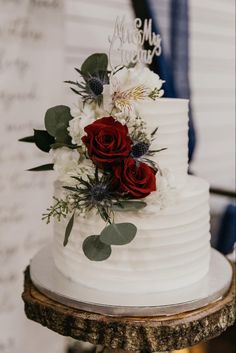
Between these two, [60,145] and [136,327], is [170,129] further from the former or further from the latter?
[136,327]

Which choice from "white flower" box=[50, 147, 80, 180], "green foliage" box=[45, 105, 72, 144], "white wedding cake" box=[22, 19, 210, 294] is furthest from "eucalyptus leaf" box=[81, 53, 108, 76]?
"white flower" box=[50, 147, 80, 180]

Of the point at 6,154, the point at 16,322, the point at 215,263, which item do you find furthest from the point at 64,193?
the point at 16,322

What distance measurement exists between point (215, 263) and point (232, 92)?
955 mm

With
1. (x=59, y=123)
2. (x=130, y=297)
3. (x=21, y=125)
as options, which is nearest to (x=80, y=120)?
(x=59, y=123)

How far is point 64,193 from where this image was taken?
1.34 m

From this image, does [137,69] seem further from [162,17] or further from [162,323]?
[162,17]

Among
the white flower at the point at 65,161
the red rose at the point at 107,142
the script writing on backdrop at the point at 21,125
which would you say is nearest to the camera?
the red rose at the point at 107,142

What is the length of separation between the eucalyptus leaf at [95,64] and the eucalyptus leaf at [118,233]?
1.46 ft

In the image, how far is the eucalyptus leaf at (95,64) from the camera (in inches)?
56.4

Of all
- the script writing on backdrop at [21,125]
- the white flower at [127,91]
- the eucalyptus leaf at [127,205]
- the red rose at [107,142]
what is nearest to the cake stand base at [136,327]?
the eucalyptus leaf at [127,205]

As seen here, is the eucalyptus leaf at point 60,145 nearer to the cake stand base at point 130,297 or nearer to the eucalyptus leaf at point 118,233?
the eucalyptus leaf at point 118,233

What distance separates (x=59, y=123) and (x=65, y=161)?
107mm

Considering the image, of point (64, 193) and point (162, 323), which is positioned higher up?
point (64, 193)

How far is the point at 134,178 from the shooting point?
122 centimetres
